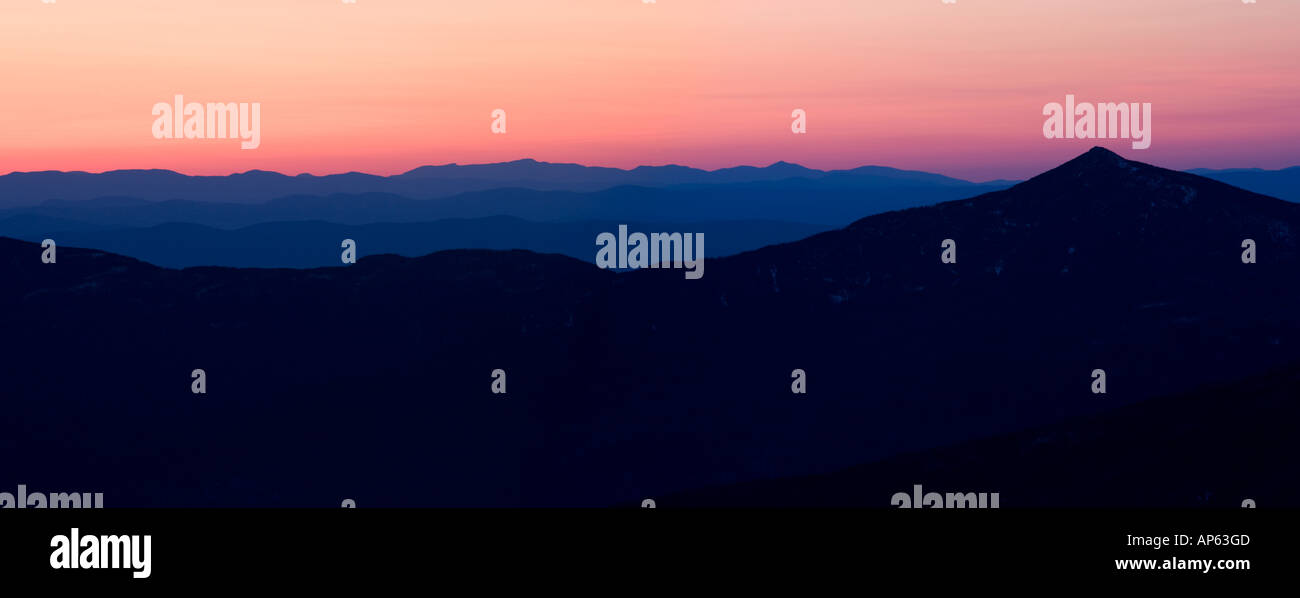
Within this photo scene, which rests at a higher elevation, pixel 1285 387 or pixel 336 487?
pixel 1285 387

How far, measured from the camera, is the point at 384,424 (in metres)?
185

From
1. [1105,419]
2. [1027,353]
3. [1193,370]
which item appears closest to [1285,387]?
[1105,419]

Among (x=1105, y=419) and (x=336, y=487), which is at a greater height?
(x=1105, y=419)
